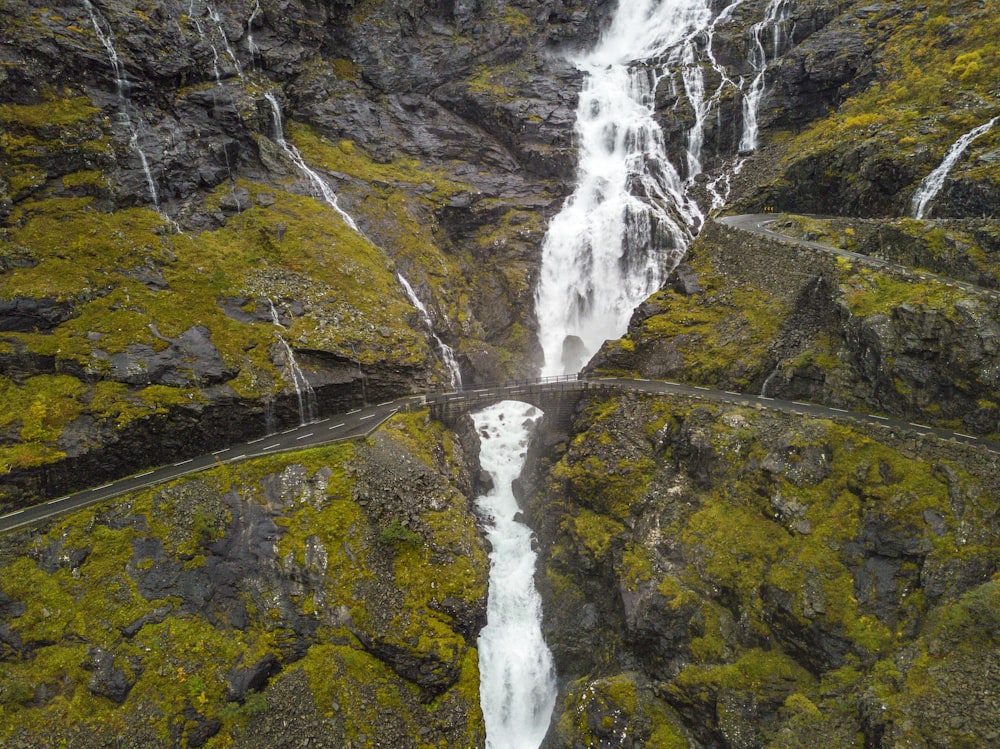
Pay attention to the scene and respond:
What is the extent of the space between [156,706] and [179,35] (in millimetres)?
42705

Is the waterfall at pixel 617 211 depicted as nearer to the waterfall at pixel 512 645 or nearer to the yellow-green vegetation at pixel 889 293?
the waterfall at pixel 512 645

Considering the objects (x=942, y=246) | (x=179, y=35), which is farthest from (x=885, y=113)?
(x=179, y=35)

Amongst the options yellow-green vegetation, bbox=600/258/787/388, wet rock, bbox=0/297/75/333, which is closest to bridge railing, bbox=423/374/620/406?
yellow-green vegetation, bbox=600/258/787/388

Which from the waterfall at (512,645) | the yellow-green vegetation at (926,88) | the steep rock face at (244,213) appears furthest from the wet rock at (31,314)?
the yellow-green vegetation at (926,88)

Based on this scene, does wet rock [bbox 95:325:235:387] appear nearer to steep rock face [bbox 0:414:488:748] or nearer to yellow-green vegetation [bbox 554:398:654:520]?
steep rock face [bbox 0:414:488:748]

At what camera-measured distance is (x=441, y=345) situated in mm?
36719

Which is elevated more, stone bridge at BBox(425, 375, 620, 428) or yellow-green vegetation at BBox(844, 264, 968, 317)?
yellow-green vegetation at BBox(844, 264, 968, 317)

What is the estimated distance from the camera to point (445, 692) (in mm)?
19812

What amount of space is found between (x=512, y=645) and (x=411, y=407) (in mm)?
12494

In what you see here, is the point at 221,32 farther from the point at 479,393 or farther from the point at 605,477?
the point at 605,477

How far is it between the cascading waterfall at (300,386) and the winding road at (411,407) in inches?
22.8

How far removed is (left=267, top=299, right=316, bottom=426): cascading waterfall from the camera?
89.6 feet

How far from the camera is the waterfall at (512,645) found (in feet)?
73.2

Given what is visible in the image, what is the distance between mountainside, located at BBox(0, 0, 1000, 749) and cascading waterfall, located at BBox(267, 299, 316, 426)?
25 centimetres
